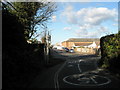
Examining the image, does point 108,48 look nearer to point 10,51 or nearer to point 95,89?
point 95,89

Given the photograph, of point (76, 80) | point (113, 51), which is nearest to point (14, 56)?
point (76, 80)

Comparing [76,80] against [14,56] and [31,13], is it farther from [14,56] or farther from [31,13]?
[31,13]

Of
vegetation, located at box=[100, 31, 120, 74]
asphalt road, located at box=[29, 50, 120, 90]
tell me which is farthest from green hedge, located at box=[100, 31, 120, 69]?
asphalt road, located at box=[29, 50, 120, 90]

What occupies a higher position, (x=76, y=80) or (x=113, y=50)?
(x=113, y=50)

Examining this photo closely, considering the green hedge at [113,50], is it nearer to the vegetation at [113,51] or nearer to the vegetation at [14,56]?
the vegetation at [113,51]

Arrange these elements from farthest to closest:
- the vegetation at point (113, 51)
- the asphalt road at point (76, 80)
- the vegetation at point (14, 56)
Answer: the vegetation at point (113, 51)
the asphalt road at point (76, 80)
the vegetation at point (14, 56)

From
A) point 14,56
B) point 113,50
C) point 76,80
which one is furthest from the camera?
point 113,50

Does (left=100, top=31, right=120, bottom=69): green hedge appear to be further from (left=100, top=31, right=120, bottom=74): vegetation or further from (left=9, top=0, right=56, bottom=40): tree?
(left=9, top=0, right=56, bottom=40): tree

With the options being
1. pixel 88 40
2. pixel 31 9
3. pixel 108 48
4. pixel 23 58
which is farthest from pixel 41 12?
pixel 88 40

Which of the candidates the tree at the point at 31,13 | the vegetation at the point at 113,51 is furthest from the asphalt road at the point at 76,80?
the tree at the point at 31,13

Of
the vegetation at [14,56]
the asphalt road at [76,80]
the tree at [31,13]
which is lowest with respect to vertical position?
the asphalt road at [76,80]

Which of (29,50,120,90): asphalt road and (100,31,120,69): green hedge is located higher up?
(100,31,120,69): green hedge

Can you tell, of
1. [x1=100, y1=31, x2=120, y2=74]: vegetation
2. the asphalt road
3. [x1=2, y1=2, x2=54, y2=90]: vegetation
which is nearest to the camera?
[x1=2, y1=2, x2=54, y2=90]: vegetation

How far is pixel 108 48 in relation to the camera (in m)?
15.3
